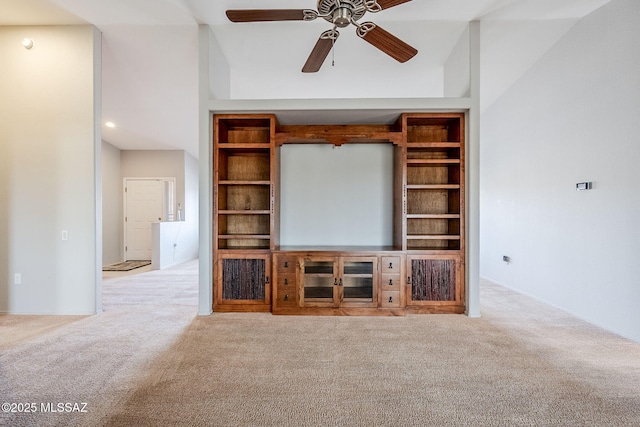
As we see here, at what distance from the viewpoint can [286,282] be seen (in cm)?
329

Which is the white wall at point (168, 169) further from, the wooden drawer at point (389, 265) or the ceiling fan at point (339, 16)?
the ceiling fan at point (339, 16)

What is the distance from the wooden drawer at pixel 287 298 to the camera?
129 inches

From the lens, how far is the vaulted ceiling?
294 centimetres

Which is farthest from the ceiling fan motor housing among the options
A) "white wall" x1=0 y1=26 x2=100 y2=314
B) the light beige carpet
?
"white wall" x1=0 y1=26 x2=100 y2=314

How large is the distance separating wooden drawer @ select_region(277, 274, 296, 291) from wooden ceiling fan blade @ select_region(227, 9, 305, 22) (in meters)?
2.40

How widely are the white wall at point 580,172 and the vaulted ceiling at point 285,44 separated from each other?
33 centimetres

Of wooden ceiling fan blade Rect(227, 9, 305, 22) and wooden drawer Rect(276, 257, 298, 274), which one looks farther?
wooden drawer Rect(276, 257, 298, 274)

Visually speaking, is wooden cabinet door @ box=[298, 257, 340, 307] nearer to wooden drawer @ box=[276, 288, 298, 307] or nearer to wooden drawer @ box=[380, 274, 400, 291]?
wooden drawer @ box=[276, 288, 298, 307]

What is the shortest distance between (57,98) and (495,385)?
15.9 feet

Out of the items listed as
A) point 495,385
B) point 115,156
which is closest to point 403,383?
point 495,385

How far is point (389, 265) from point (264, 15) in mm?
2594

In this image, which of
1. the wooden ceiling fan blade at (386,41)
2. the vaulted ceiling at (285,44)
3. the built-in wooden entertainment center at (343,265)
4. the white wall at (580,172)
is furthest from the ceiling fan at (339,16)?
the white wall at (580,172)

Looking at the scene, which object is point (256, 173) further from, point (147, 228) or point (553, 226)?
point (147, 228)

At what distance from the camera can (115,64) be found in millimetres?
3924
